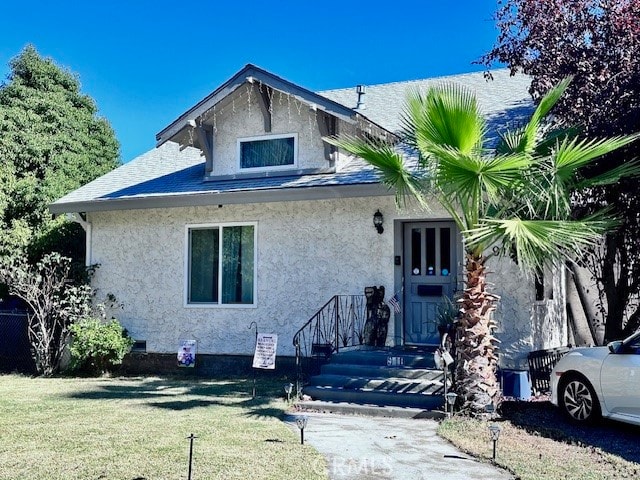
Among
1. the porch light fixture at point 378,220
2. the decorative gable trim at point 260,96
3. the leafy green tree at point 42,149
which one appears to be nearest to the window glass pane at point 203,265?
the decorative gable trim at point 260,96

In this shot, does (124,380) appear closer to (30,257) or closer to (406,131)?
(30,257)

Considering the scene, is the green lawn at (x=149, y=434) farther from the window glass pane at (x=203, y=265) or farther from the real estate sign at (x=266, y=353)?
the window glass pane at (x=203, y=265)

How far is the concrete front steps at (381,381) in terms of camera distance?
29.8 ft

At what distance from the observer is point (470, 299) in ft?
27.6

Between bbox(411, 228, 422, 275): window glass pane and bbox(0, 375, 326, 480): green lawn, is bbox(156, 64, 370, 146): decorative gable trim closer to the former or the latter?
bbox(411, 228, 422, 275): window glass pane

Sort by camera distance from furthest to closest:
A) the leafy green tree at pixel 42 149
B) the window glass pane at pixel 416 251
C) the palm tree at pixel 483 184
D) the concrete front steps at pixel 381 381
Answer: the leafy green tree at pixel 42 149 → the window glass pane at pixel 416 251 → the concrete front steps at pixel 381 381 → the palm tree at pixel 483 184

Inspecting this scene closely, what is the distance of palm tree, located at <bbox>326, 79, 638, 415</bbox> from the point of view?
7.49m

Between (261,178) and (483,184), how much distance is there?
6174 mm

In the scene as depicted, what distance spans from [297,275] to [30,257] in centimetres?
686

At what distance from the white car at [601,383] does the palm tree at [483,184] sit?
880mm

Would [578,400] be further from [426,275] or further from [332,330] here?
[332,330]

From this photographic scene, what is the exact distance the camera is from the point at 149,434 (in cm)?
736

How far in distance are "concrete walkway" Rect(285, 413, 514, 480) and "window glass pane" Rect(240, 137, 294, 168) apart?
19.3 ft

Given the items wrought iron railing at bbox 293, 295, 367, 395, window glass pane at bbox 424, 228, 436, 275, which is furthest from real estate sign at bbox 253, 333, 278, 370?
window glass pane at bbox 424, 228, 436, 275
